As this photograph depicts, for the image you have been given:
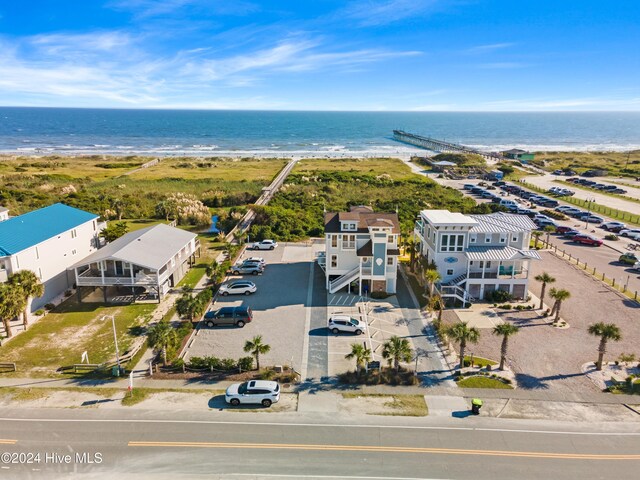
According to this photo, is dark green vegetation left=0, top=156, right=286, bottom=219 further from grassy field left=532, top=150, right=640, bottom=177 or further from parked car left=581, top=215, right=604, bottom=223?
grassy field left=532, top=150, right=640, bottom=177

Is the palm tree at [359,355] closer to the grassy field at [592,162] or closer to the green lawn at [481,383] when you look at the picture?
the green lawn at [481,383]

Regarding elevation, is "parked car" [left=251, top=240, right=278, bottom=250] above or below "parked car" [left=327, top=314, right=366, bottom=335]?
above

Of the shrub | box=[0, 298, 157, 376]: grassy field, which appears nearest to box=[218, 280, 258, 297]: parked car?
box=[0, 298, 157, 376]: grassy field

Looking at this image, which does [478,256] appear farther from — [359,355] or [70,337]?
[70,337]

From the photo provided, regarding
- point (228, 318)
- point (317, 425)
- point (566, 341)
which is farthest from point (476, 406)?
point (228, 318)

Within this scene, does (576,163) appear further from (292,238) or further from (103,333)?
(103,333)

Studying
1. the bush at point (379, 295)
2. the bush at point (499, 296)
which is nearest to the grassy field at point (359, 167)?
the bush at point (499, 296)
